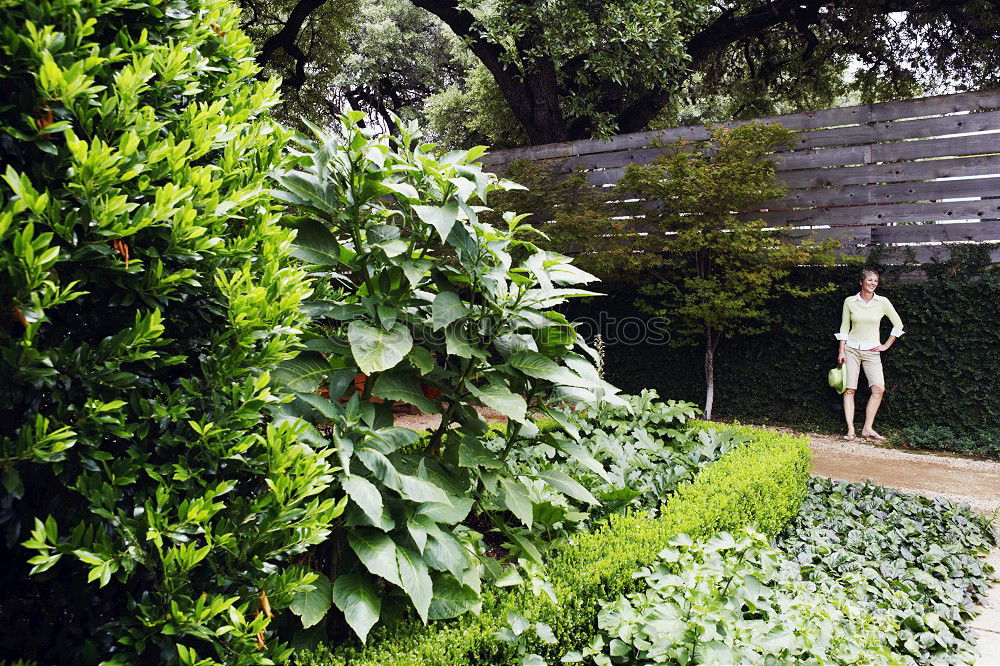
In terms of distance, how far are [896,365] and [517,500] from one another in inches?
271

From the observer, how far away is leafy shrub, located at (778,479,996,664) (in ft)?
9.18

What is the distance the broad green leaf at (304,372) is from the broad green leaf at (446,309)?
372mm

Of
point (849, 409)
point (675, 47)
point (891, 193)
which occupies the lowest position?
point (849, 409)

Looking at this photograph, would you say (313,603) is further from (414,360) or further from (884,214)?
(884,214)

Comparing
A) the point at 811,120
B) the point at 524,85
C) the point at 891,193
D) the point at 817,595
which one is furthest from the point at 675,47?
the point at 817,595

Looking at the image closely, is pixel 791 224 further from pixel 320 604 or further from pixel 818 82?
pixel 320 604

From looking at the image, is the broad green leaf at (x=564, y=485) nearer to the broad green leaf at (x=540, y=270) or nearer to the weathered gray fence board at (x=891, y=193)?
the broad green leaf at (x=540, y=270)

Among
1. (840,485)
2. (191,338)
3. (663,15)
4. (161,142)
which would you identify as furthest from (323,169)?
(663,15)

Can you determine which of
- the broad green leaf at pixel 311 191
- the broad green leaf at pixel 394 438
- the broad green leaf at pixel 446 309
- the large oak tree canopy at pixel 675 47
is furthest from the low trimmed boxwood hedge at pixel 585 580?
the large oak tree canopy at pixel 675 47

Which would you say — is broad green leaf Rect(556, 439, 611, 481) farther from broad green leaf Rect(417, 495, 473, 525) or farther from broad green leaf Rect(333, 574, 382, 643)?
broad green leaf Rect(333, 574, 382, 643)

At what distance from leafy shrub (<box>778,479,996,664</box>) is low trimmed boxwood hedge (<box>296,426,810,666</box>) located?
339 millimetres

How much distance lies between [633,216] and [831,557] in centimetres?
596

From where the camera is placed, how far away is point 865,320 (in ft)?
23.4

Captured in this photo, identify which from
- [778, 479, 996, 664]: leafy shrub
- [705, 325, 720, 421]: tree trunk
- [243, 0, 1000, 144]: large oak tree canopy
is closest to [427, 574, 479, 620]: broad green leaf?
[778, 479, 996, 664]: leafy shrub
